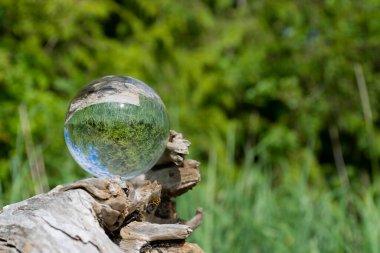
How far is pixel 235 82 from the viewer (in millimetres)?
5711

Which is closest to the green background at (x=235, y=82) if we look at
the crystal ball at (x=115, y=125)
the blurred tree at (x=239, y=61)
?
the blurred tree at (x=239, y=61)

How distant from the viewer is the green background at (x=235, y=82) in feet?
12.8

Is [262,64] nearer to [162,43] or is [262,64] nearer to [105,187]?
[162,43]

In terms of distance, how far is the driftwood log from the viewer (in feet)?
4.49

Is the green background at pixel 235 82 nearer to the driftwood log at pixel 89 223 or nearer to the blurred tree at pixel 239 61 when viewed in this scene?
the blurred tree at pixel 239 61

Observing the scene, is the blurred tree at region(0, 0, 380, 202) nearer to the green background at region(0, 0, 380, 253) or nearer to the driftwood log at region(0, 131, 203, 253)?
the green background at region(0, 0, 380, 253)

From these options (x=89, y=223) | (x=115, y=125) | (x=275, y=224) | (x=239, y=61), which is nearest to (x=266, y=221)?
(x=275, y=224)

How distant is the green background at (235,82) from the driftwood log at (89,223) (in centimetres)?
159

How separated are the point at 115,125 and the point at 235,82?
407 cm

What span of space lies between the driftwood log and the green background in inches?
62.6

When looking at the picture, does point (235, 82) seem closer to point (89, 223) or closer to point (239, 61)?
point (239, 61)

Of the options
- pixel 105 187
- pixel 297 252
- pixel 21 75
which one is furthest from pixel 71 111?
pixel 21 75

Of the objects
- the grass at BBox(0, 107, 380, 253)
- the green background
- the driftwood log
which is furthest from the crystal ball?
the green background

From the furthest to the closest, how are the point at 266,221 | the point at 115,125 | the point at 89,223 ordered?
1. the point at 266,221
2. the point at 115,125
3. the point at 89,223
